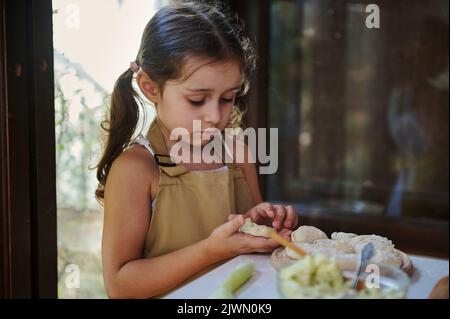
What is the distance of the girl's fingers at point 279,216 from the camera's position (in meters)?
1.36

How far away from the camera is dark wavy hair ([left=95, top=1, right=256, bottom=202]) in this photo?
1.29 m

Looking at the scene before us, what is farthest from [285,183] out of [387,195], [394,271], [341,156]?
[394,271]

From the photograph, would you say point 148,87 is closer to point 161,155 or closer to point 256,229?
point 161,155

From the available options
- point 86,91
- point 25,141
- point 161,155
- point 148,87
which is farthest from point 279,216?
point 25,141

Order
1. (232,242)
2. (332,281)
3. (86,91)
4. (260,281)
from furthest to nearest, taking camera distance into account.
Result: (86,91) → (232,242) → (260,281) → (332,281)

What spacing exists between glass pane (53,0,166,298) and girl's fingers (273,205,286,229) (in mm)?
460

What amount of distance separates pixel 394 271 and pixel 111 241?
69 centimetres

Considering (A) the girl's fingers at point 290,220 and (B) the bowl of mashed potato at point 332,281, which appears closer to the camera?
(B) the bowl of mashed potato at point 332,281

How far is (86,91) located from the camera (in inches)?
56.6

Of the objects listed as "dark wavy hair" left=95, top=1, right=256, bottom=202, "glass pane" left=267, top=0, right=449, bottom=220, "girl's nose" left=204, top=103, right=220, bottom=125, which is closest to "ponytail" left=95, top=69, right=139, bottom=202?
"dark wavy hair" left=95, top=1, right=256, bottom=202

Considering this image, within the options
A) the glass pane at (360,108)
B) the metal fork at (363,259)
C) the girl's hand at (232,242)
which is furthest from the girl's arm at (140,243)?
the glass pane at (360,108)

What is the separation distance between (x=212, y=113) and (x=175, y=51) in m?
0.17

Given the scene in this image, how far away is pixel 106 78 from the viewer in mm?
1401

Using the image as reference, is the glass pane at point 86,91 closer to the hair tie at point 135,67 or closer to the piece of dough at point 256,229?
the hair tie at point 135,67
